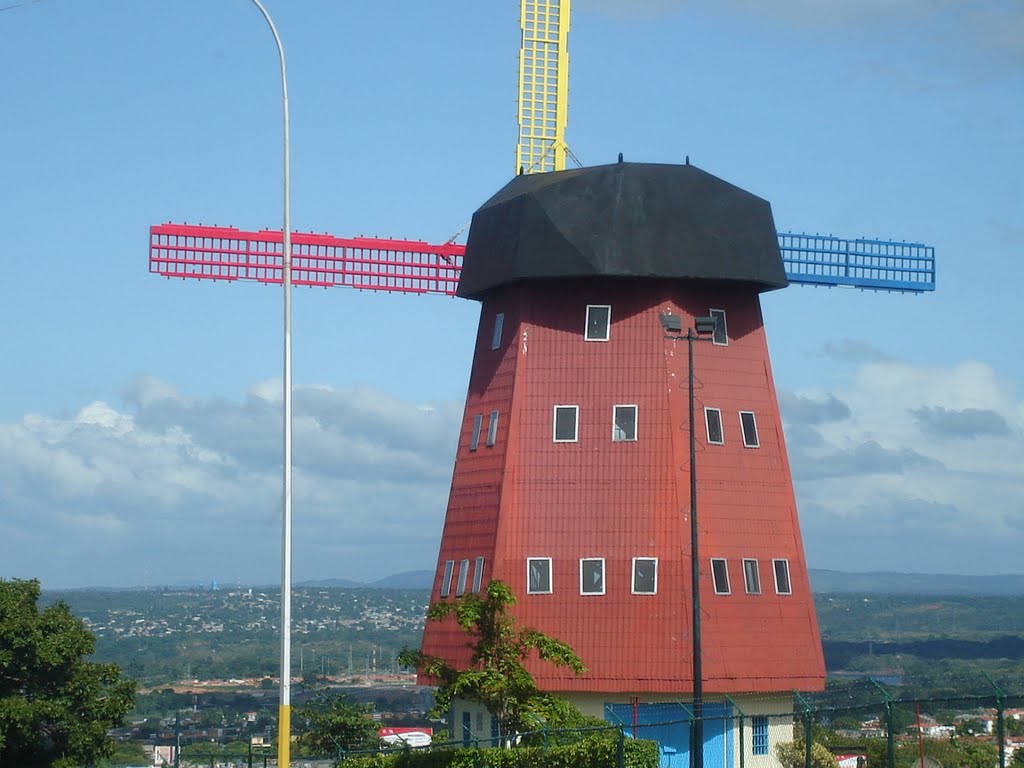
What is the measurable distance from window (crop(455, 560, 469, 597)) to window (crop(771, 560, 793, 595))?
24.1 ft

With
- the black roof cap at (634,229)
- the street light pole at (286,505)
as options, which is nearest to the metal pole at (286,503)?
the street light pole at (286,505)

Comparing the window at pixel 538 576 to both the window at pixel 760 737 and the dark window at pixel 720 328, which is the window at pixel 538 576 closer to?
the window at pixel 760 737

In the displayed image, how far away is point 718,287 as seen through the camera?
155 ft

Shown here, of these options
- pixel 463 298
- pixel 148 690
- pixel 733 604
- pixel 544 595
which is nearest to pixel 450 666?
pixel 544 595

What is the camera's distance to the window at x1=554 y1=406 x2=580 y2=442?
4634cm

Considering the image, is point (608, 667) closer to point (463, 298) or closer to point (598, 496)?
point (598, 496)

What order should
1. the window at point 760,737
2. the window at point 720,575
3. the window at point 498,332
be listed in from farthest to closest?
the window at point 498,332 < the window at point 760,737 < the window at point 720,575

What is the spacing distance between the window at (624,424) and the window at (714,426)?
5.93ft

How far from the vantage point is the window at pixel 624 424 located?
1807 inches

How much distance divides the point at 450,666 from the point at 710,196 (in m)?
12.8

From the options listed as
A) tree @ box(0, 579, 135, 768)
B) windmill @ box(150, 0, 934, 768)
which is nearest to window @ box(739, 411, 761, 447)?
windmill @ box(150, 0, 934, 768)

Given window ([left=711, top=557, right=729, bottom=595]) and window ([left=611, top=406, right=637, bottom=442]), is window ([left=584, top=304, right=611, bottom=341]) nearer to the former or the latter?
window ([left=611, top=406, right=637, bottom=442])

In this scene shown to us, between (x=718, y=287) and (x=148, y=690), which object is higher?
(x=718, y=287)

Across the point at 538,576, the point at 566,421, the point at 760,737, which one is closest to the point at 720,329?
the point at 566,421
